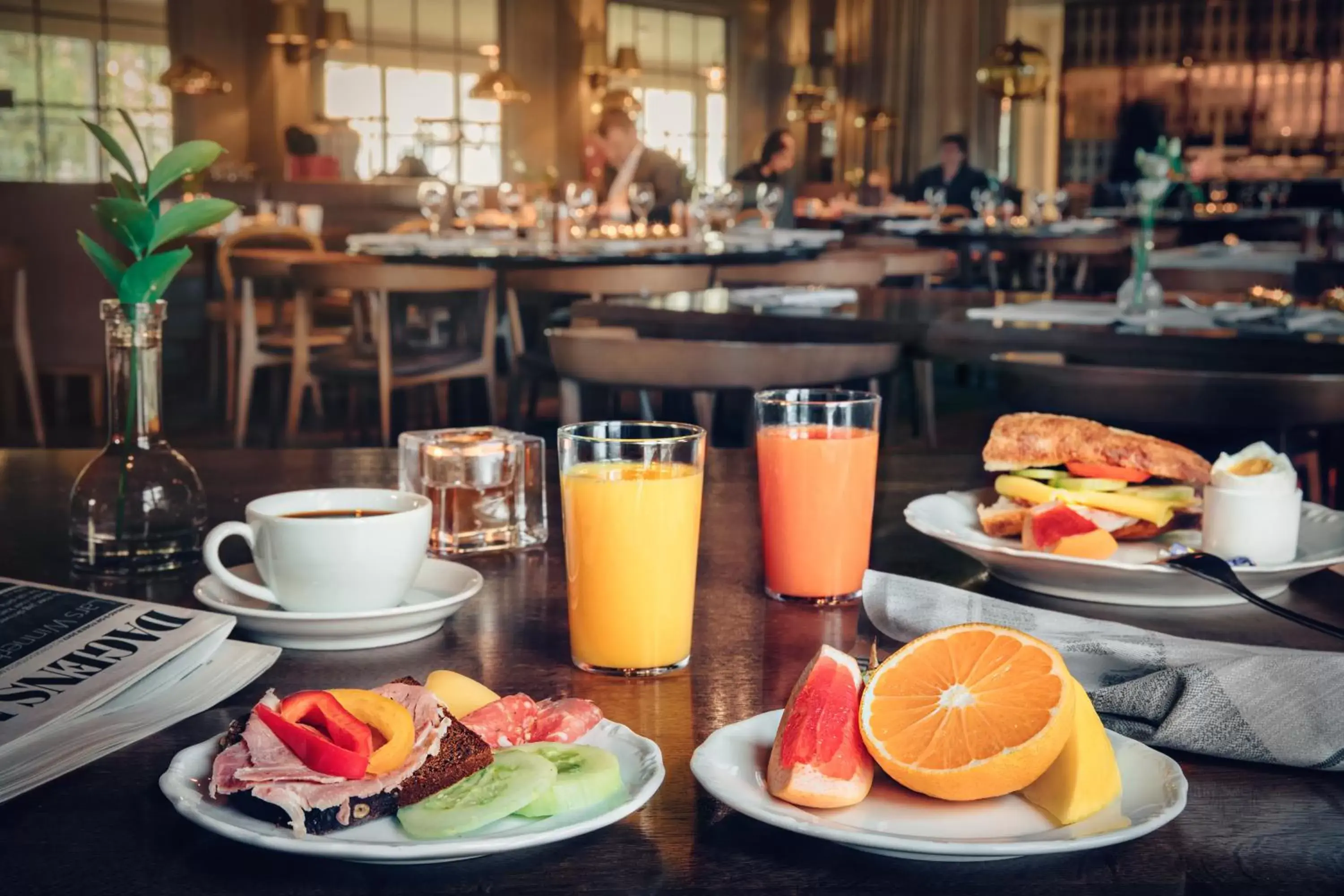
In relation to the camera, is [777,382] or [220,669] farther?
[777,382]

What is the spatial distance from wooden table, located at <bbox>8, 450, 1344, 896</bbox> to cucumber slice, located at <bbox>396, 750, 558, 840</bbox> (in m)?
0.02

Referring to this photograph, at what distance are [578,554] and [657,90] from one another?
14.9 m

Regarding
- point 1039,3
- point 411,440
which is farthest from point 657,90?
point 411,440

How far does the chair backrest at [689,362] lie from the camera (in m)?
2.22

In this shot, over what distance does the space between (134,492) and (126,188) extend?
0.68 feet

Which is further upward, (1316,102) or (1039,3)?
(1039,3)

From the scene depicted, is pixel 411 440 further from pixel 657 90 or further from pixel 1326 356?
pixel 657 90

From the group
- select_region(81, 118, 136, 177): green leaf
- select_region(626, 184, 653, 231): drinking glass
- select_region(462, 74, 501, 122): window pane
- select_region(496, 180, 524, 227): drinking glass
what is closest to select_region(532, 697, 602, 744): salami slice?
select_region(81, 118, 136, 177): green leaf

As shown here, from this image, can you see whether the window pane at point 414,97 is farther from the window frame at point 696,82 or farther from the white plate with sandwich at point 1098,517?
the white plate with sandwich at point 1098,517

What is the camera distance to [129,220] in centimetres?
90

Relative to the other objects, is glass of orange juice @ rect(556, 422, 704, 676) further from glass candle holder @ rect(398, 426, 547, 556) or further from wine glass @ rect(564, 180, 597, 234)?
wine glass @ rect(564, 180, 597, 234)

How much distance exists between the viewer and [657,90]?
598 inches

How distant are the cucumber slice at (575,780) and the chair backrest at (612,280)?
3428mm

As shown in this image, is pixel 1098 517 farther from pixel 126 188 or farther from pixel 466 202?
pixel 466 202
